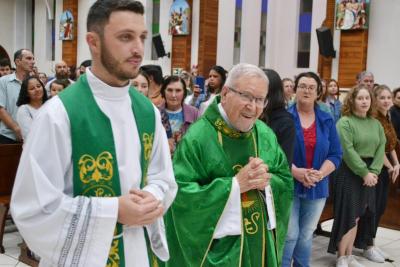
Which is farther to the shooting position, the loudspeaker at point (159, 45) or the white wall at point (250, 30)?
the white wall at point (250, 30)

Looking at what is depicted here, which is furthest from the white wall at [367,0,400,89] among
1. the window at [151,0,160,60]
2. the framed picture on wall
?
the window at [151,0,160,60]

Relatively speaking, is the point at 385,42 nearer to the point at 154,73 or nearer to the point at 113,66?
the point at 154,73

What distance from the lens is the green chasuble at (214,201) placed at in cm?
276

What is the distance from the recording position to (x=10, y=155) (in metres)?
5.72

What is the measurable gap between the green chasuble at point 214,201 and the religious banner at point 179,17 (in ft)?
37.0

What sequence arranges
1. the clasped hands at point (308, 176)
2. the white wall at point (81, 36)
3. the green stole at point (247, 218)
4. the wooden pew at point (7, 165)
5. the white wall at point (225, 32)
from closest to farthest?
the green stole at point (247, 218) < the clasped hands at point (308, 176) < the wooden pew at point (7, 165) < the white wall at point (225, 32) < the white wall at point (81, 36)

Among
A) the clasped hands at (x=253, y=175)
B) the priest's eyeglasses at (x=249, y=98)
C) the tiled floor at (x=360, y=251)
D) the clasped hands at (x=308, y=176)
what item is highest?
the priest's eyeglasses at (x=249, y=98)

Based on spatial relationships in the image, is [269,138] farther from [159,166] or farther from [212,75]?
[212,75]

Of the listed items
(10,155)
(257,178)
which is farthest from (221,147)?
(10,155)

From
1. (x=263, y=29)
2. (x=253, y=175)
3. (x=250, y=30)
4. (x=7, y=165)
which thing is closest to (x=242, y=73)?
(x=253, y=175)

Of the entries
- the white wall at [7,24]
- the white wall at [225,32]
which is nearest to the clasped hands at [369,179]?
the white wall at [225,32]

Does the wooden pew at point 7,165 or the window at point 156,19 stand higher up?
the window at point 156,19

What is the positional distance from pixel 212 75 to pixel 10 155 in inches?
94.6

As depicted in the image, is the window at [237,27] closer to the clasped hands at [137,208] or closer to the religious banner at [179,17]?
the religious banner at [179,17]
